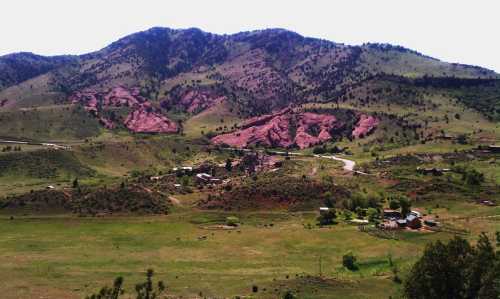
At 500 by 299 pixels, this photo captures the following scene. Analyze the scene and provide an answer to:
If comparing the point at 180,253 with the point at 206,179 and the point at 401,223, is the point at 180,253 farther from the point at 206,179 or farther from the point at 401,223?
the point at 206,179

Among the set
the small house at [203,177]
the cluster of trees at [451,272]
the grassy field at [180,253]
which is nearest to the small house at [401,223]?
the grassy field at [180,253]

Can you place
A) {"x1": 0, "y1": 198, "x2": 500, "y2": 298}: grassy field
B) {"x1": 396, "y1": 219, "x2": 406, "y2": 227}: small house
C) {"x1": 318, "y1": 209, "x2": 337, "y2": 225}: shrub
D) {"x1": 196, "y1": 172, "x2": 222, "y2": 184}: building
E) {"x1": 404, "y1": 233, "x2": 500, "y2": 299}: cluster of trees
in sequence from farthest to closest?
{"x1": 196, "y1": 172, "x2": 222, "y2": 184}: building → {"x1": 318, "y1": 209, "x2": 337, "y2": 225}: shrub → {"x1": 396, "y1": 219, "x2": 406, "y2": 227}: small house → {"x1": 0, "y1": 198, "x2": 500, "y2": 298}: grassy field → {"x1": 404, "y1": 233, "x2": 500, "y2": 299}: cluster of trees

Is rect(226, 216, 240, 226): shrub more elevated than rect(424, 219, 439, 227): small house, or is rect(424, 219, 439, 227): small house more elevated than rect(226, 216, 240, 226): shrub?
rect(424, 219, 439, 227): small house

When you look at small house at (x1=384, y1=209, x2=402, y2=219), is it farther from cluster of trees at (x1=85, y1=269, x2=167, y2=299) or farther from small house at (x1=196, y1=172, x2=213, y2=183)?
small house at (x1=196, y1=172, x2=213, y2=183)

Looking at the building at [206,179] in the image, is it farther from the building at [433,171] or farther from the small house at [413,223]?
the small house at [413,223]

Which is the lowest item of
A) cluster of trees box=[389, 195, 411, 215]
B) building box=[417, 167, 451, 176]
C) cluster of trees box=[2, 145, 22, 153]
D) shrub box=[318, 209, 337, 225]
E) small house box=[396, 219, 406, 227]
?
shrub box=[318, 209, 337, 225]

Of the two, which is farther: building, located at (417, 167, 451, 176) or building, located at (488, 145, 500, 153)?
building, located at (488, 145, 500, 153)

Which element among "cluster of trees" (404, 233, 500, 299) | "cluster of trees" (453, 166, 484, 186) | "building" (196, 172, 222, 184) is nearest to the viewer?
"cluster of trees" (404, 233, 500, 299)

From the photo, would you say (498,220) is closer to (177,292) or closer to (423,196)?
(423,196)

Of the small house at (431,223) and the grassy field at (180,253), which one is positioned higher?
the small house at (431,223)

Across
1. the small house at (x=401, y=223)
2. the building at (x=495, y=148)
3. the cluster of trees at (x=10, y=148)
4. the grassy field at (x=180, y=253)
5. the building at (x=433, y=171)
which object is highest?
the building at (x=495, y=148)

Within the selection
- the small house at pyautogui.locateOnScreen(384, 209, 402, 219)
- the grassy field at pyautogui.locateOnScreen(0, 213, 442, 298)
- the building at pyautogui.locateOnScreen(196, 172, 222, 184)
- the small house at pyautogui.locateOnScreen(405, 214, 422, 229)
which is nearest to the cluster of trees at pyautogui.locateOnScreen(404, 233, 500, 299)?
the grassy field at pyautogui.locateOnScreen(0, 213, 442, 298)

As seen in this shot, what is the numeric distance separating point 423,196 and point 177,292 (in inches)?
3231

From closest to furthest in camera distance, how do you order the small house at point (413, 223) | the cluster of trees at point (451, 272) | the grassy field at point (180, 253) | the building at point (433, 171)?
1. the cluster of trees at point (451, 272)
2. the grassy field at point (180, 253)
3. the small house at point (413, 223)
4. the building at point (433, 171)
